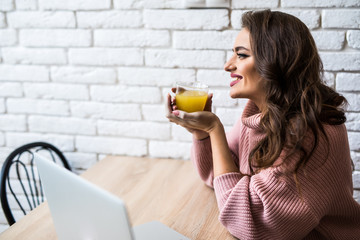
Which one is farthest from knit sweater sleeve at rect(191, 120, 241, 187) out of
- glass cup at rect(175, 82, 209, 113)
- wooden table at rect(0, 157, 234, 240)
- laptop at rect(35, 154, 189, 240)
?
laptop at rect(35, 154, 189, 240)

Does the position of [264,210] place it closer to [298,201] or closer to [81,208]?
[298,201]

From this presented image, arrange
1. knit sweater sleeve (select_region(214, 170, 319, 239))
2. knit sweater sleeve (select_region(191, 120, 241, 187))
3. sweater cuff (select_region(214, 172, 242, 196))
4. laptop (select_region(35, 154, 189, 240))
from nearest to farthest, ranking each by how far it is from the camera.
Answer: laptop (select_region(35, 154, 189, 240)) → knit sweater sleeve (select_region(214, 170, 319, 239)) → sweater cuff (select_region(214, 172, 242, 196)) → knit sweater sleeve (select_region(191, 120, 241, 187))

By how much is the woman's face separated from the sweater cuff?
0.26 meters

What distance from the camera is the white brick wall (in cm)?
131

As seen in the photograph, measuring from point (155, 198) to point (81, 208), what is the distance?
0.55 m

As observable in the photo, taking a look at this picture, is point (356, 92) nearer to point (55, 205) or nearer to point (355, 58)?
point (355, 58)

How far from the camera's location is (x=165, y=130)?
1.55 m

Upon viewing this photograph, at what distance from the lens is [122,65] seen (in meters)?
1.51

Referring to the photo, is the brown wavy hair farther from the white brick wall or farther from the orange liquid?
the white brick wall

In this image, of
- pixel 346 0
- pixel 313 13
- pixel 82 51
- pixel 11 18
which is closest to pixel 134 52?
pixel 82 51

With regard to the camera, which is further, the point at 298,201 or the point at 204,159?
the point at 204,159

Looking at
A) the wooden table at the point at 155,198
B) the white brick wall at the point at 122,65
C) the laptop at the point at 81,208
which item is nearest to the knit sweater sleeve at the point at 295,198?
the wooden table at the point at 155,198

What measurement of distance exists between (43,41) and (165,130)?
69cm

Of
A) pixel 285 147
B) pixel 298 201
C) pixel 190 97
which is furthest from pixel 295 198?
pixel 190 97
